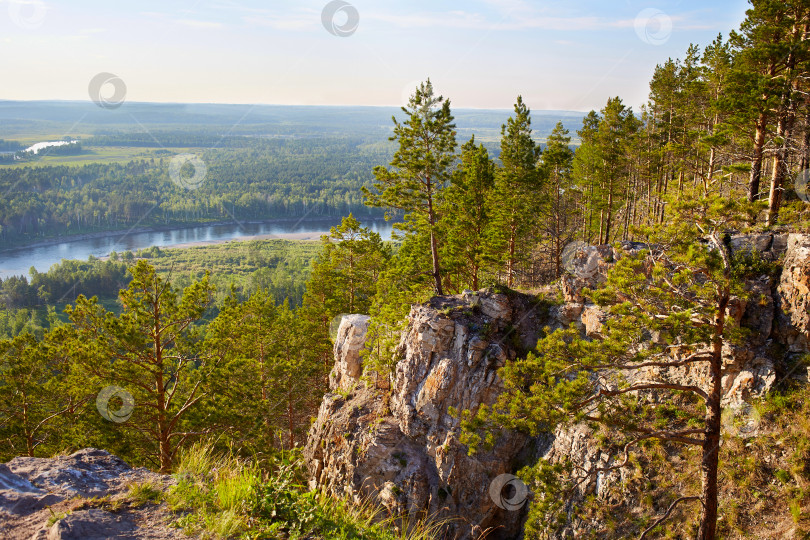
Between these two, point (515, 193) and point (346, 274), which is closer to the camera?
point (515, 193)

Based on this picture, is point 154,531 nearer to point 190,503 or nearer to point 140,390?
point 190,503

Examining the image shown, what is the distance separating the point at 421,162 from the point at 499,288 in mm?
7534

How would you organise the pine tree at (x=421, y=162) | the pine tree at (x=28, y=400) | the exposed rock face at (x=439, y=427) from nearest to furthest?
the exposed rock face at (x=439, y=427) < the pine tree at (x=28, y=400) < the pine tree at (x=421, y=162)

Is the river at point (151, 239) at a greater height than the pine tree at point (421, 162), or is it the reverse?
the pine tree at point (421, 162)

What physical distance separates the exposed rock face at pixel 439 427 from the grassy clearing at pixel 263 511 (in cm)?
1223

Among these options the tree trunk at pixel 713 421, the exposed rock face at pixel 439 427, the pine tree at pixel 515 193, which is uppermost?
the pine tree at pixel 515 193

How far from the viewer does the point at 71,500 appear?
639 centimetres

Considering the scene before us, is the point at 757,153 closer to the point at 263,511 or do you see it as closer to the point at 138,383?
the point at 263,511

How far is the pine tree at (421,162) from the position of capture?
75.2 feet

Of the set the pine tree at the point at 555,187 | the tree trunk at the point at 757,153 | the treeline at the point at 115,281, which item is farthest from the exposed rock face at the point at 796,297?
the treeline at the point at 115,281

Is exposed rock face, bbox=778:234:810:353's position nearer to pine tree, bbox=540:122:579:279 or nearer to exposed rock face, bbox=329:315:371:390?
pine tree, bbox=540:122:579:279

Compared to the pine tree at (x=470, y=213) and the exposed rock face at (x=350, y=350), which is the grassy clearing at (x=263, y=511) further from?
the pine tree at (x=470, y=213)

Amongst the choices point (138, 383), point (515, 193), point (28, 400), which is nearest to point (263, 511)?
point (138, 383)

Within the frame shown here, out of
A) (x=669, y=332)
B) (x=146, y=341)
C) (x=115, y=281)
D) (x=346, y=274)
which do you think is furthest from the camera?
(x=115, y=281)
